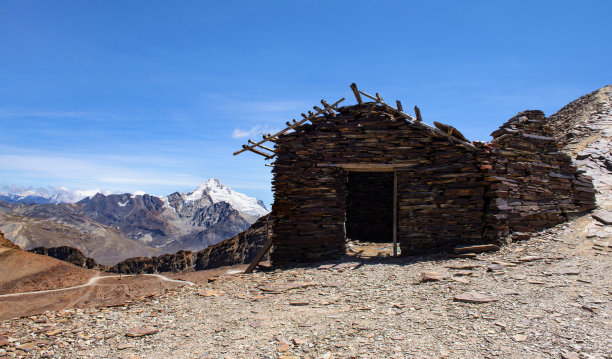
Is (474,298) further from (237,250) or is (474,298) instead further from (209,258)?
(209,258)

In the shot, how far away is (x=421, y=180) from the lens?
421 inches

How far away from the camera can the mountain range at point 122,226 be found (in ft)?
260

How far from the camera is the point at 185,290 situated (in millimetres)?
8562

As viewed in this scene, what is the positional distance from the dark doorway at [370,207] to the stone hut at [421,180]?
14.7 ft

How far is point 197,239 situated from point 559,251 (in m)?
134

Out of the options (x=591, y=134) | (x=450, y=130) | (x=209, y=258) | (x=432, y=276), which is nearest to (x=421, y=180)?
(x=450, y=130)

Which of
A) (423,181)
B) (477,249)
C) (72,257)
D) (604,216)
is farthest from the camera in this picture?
(72,257)

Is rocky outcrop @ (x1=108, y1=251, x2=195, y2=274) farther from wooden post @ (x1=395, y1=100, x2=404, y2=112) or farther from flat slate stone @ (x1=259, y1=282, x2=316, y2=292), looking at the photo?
wooden post @ (x1=395, y1=100, x2=404, y2=112)

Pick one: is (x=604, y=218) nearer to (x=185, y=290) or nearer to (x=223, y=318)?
(x=223, y=318)

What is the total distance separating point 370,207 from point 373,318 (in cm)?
1037

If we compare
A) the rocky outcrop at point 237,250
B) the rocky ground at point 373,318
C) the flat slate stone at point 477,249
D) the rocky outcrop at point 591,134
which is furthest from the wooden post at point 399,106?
the rocky outcrop at point 237,250

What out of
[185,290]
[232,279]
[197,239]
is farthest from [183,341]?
[197,239]

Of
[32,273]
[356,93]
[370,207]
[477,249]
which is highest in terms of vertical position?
[356,93]

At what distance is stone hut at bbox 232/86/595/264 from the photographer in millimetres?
10297
